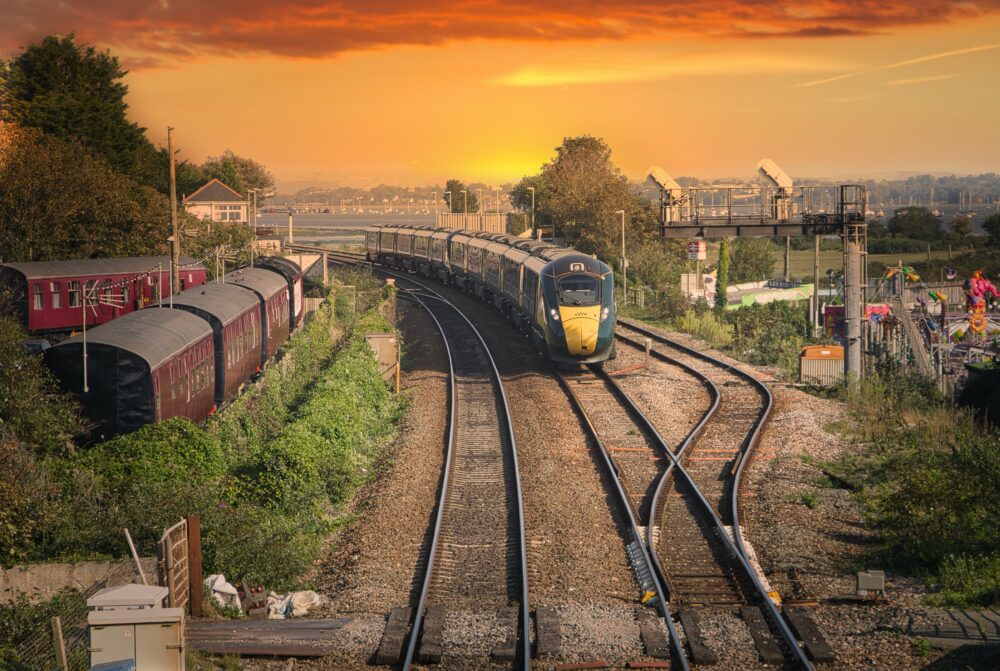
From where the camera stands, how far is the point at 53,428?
62.1 feet

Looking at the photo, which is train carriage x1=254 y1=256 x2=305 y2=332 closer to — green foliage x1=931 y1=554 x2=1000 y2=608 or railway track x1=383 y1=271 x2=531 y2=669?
railway track x1=383 y1=271 x2=531 y2=669

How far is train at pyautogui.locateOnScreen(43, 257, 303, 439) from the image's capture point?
19953mm

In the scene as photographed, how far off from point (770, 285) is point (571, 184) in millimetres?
16647

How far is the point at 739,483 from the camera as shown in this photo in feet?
65.2

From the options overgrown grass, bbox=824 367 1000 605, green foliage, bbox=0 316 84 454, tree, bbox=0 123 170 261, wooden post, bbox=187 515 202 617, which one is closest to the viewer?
wooden post, bbox=187 515 202 617

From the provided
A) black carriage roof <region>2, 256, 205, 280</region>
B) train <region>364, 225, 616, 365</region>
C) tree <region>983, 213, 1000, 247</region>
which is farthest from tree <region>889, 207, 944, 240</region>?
black carriage roof <region>2, 256, 205, 280</region>

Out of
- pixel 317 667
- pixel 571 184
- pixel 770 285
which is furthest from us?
pixel 571 184

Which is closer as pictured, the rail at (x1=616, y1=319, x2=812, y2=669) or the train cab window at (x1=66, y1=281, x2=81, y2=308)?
the rail at (x1=616, y1=319, x2=812, y2=669)

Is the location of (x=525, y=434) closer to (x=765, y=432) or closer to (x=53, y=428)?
(x=765, y=432)

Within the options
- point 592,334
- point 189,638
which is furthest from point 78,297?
point 189,638

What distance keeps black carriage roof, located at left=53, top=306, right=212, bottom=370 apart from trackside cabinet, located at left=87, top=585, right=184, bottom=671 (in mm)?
10434

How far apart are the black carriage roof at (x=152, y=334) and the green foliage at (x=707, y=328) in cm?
2175

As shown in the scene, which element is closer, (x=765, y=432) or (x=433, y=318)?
(x=765, y=432)

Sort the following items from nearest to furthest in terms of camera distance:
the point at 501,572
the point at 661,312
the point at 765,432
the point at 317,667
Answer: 1. the point at 317,667
2. the point at 501,572
3. the point at 765,432
4. the point at 661,312
